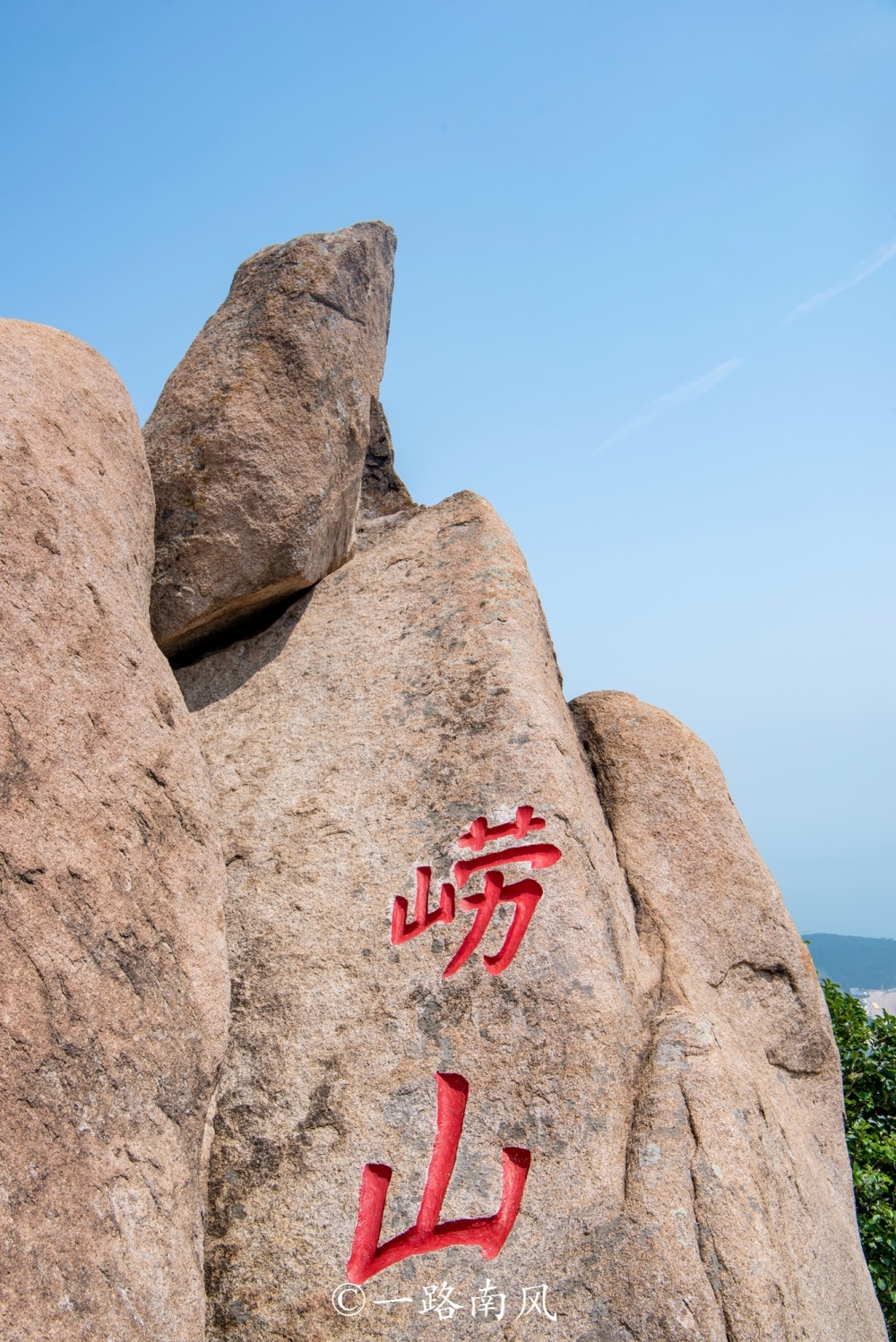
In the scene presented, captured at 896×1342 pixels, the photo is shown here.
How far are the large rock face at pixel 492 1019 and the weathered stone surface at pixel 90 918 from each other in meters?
0.43

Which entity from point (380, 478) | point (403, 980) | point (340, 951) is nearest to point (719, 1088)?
point (403, 980)

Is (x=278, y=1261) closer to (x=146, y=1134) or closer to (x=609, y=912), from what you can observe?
(x=146, y=1134)

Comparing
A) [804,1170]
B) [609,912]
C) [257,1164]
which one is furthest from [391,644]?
[804,1170]

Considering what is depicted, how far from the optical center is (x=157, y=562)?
222 inches

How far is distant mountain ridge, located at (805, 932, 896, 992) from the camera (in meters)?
116

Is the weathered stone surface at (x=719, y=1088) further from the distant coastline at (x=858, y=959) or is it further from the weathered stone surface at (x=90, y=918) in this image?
the distant coastline at (x=858, y=959)

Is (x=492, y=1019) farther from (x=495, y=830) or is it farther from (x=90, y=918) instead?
(x=90, y=918)

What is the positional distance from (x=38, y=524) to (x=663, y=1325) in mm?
3510

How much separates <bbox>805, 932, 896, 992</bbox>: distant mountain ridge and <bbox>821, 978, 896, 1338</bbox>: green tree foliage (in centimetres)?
10384

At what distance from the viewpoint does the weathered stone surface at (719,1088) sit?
11.9ft

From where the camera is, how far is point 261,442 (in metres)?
5.65

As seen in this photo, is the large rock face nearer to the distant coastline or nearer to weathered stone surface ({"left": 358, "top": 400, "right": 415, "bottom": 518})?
weathered stone surface ({"left": 358, "top": 400, "right": 415, "bottom": 518})

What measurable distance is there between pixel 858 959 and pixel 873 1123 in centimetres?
14443

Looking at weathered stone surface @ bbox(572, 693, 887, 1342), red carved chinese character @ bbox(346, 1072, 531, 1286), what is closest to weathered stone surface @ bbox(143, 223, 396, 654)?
weathered stone surface @ bbox(572, 693, 887, 1342)
